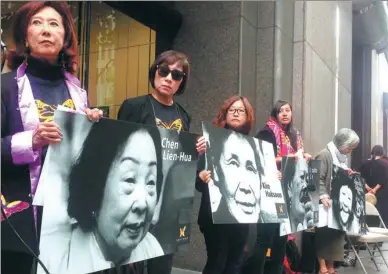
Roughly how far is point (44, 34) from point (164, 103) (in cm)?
95

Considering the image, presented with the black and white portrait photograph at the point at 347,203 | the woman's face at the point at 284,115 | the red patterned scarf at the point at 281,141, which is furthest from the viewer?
the black and white portrait photograph at the point at 347,203

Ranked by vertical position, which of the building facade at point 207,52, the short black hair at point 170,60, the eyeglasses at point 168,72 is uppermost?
the building facade at point 207,52

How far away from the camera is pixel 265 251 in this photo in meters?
3.42

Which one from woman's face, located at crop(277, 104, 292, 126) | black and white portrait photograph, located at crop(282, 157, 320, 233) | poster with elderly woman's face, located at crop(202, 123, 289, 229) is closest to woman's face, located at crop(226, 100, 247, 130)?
poster with elderly woman's face, located at crop(202, 123, 289, 229)

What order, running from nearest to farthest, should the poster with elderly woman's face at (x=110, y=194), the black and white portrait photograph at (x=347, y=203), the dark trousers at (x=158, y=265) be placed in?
the poster with elderly woman's face at (x=110, y=194) → the dark trousers at (x=158, y=265) → the black and white portrait photograph at (x=347, y=203)

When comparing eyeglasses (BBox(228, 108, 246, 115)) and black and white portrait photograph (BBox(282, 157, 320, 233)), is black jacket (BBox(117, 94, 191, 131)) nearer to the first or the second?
eyeglasses (BBox(228, 108, 246, 115))

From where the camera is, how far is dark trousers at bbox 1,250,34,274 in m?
1.83

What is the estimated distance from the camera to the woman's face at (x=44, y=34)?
1991 mm

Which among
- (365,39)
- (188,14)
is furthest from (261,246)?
(365,39)

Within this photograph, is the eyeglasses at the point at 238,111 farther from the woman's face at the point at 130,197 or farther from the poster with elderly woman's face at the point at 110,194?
the woman's face at the point at 130,197

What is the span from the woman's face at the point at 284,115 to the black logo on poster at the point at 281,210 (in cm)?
96

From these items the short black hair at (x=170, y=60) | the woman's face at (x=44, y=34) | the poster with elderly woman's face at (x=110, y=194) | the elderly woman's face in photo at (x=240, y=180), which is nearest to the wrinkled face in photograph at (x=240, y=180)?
the elderly woman's face in photo at (x=240, y=180)

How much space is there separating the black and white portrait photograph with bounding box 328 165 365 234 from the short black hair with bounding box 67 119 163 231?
10.9ft

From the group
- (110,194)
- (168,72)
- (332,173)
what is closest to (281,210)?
(168,72)
